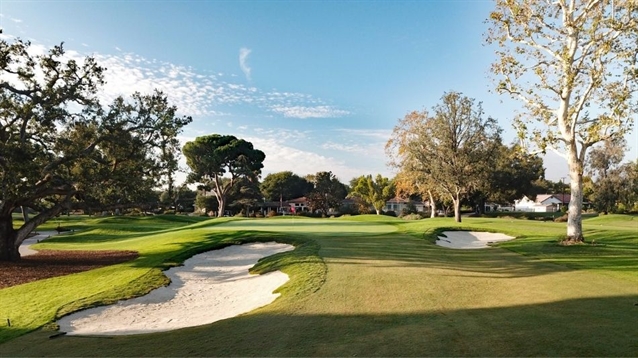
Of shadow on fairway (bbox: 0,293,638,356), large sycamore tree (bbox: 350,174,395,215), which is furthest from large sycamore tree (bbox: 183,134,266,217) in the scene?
shadow on fairway (bbox: 0,293,638,356)

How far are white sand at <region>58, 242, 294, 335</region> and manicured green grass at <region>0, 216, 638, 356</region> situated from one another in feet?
2.35

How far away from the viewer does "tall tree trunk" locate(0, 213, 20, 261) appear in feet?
62.8

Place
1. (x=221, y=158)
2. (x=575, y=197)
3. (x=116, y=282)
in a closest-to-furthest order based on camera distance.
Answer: (x=116, y=282) → (x=575, y=197) → (x=221, y=158)

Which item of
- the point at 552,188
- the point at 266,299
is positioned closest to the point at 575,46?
the point at 266,299

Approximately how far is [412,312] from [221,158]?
61.8 meters

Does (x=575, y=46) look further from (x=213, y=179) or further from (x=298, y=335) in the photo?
(x=213, y=179)

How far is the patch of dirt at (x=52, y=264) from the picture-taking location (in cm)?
1542

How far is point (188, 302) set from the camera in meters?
12.0

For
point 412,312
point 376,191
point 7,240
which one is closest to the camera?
point 412,312

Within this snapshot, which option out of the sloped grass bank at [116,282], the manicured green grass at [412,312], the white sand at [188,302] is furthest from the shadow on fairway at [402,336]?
the sloped grass bank at [116,282]

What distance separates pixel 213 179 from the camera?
232ft

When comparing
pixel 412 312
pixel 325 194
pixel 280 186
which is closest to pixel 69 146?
pixel 412 312

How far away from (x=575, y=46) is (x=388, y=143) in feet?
123

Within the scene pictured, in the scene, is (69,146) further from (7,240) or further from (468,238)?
(468,238)
